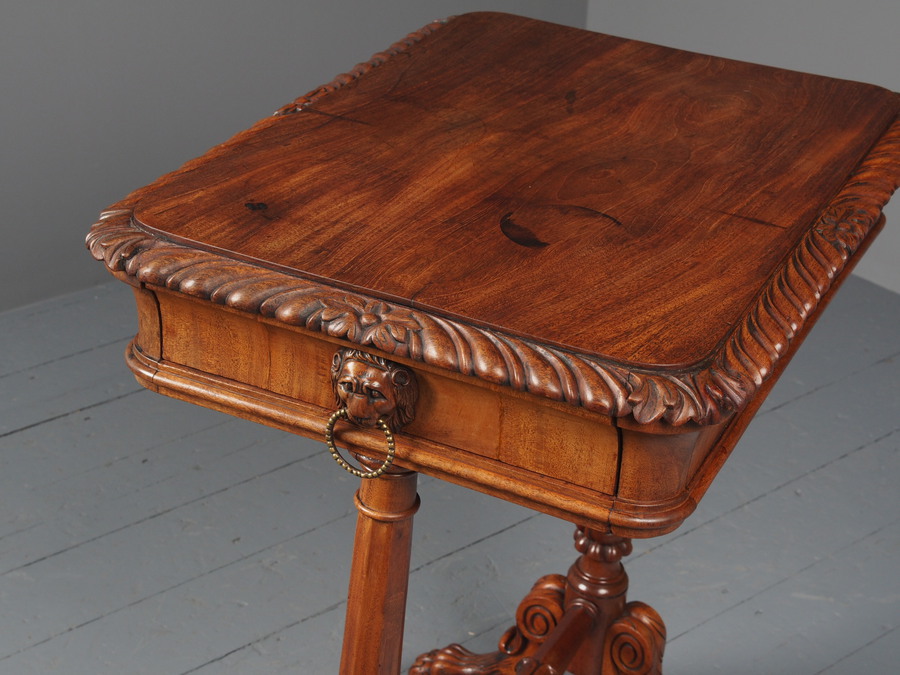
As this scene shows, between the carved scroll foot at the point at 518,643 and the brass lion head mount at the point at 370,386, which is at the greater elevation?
the brass lion head mount at the point at 370,386

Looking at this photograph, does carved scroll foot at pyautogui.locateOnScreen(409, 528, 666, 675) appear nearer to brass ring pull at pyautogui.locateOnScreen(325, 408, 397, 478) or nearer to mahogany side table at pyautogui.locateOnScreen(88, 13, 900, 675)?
mahogany side table at pyautogui.locateOnScreen(88, 13, 900, 675)

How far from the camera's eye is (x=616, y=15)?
295cm

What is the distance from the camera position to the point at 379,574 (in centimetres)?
107

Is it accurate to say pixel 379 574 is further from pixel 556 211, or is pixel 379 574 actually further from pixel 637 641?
pixel 637 641

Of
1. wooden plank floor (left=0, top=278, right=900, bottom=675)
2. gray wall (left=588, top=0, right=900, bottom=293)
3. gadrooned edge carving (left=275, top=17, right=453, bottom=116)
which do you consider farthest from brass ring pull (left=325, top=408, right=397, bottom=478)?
gray wall (left=588, top=0, right=900, bottom=293)

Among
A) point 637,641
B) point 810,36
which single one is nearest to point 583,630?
point 637,641

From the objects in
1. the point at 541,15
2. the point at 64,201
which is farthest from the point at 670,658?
the point at 541,15

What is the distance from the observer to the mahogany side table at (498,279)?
842mm

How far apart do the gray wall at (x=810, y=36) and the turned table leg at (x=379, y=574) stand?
1.72m

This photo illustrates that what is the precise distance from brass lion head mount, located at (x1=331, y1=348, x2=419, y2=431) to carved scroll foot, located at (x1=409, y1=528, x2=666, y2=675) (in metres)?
0.56

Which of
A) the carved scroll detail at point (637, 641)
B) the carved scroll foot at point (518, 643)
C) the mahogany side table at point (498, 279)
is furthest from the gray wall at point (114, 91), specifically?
the carved scroll detail at point (637, 641)

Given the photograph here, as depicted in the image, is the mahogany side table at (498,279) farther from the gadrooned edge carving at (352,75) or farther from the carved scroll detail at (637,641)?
the carved scroll detail at (637,641)

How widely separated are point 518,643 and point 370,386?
2.36ft

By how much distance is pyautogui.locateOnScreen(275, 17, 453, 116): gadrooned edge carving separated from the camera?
1219mm
